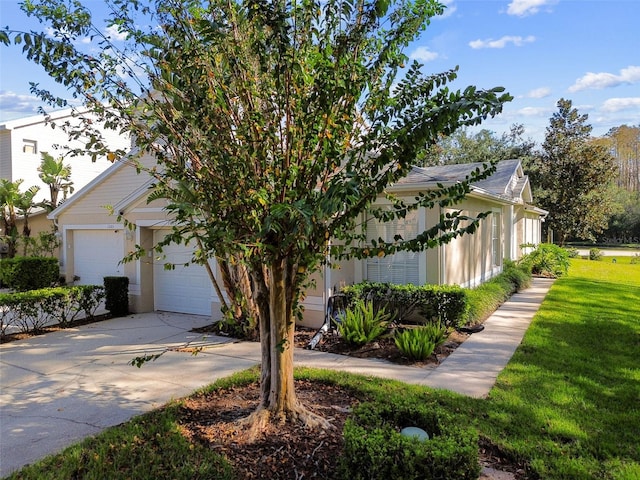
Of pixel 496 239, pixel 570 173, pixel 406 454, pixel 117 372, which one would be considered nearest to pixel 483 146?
pixel 570 173

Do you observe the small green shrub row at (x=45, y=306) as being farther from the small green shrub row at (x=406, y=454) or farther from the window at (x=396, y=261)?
the small green shrub row at (x=406, y=454)

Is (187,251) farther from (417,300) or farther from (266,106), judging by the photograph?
(266,106)

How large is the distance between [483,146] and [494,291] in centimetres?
2690

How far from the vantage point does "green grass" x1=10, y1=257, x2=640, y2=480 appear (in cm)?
336

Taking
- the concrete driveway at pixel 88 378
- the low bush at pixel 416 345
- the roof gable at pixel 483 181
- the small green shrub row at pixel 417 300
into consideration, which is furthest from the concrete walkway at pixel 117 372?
the roof gable at pixel 483 181

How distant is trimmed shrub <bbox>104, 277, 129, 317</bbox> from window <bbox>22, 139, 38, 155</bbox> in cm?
1162

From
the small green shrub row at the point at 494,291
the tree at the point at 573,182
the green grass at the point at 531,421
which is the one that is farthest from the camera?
the tree at the point at 573,182

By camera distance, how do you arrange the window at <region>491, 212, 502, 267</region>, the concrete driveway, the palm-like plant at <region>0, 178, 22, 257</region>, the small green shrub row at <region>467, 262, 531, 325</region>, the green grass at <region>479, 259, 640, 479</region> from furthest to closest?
the palm-like plant at <region>0, 178, 22, 257</region>, the window at <region>491, 212, 502, 267</region>, the small green shrub row at <region>467, 262, 531, 325</region>, the concrete driveway, the green grass at <region>479, 259, 640, 479</region>

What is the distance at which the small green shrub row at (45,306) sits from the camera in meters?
8.27

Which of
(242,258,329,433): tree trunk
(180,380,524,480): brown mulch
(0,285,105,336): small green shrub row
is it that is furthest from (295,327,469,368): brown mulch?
(0,285,105,336): small green shrub row

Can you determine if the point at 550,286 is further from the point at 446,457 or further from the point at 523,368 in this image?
the point at 446,457

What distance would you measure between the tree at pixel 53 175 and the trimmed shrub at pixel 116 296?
335 inches

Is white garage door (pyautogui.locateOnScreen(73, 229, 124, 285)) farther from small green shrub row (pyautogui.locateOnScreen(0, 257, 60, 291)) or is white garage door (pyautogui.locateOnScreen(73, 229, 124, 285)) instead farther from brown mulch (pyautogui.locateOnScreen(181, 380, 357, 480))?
brown mulch (pyautogui.locateOnScreen(181, 380, 357, 480))

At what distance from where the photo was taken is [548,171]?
26578 millimetres
